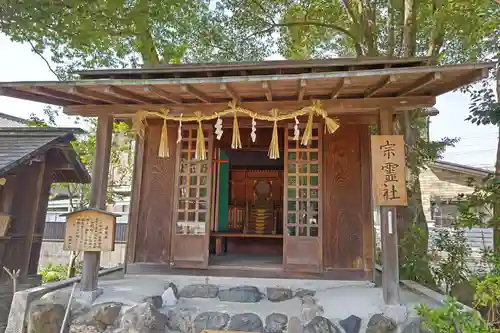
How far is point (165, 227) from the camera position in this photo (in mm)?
5480

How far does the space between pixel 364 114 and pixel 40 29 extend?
7710 millimetres

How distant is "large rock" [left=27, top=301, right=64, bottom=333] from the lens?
3.95m

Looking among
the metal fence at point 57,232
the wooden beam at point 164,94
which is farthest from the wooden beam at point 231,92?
the metal fence at point 57,232

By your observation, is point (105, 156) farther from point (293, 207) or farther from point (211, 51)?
point (211, 51)

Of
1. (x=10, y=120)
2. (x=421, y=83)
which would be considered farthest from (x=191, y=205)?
(x=10, y=120)

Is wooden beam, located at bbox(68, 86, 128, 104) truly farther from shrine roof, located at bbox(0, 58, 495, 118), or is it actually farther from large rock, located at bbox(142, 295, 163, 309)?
large rock, located at bbox(142, 295, 163, 309)

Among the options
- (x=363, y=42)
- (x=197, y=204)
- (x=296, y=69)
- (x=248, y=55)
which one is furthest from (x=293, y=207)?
(x=248, y=55)

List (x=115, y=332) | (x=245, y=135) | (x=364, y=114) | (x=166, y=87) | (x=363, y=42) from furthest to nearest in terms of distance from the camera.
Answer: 1. (x=363, y=42)
2. (x=245, y=135)
3. (x=364, y=114)
4. (x=166, y=87)
5. (x=115, y=332)

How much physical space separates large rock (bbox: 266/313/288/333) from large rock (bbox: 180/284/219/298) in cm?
103

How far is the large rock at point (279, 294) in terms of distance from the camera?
458cm

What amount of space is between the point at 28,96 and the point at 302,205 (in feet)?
13.6

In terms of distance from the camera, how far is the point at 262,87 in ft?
13.2

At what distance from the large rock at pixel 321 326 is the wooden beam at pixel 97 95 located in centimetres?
375

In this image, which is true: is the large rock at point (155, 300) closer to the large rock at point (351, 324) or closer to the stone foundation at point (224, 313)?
the stone foundation at point (224, 313)
